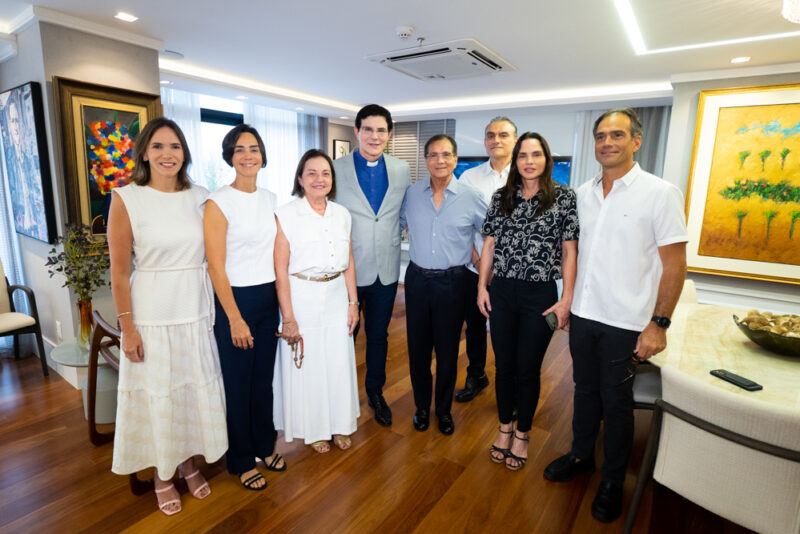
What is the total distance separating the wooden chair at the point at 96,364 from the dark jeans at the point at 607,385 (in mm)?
2085

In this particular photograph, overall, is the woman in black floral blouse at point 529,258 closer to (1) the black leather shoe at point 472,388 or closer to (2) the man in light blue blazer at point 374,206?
(2) the man in light blue blazer at point 374,206

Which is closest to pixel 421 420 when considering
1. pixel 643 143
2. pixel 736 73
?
pixel 736 73

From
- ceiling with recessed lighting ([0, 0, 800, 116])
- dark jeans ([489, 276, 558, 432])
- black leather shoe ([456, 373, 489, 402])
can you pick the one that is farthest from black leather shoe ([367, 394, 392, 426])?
ceiling with recessed lighting ([0, 0, 800, 116])

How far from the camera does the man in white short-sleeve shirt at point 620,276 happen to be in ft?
5.63

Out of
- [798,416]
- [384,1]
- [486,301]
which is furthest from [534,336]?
[384,1]

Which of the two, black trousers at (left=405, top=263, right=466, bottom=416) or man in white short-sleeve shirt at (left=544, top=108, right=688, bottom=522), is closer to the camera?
man in white short-sleeve shirt at (left=544, top=108, right=688, bottom=522)

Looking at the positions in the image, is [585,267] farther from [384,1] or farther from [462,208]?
[384,1]

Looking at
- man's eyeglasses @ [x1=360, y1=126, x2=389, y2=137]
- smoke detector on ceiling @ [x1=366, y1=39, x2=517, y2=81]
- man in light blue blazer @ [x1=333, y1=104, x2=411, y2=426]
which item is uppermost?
smoke detector on ceiling @ [x1=366, y1=39, x2=517, y2=81]

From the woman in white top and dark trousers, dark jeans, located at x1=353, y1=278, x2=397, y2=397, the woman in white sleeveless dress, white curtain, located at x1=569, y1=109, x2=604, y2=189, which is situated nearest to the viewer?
the woman in white sleeveless dress

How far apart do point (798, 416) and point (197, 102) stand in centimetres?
589

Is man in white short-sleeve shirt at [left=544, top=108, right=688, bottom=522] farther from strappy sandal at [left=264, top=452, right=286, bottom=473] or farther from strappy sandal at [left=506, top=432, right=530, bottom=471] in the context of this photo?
strappy sandal at [left=264, top=452, right=286, bottom=473]

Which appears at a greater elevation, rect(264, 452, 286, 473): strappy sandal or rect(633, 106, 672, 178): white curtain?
rect(633, 106, 672, 178): white curtain

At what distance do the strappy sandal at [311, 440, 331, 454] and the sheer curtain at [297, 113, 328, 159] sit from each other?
4.96 metres

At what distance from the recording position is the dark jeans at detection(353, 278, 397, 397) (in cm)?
250
